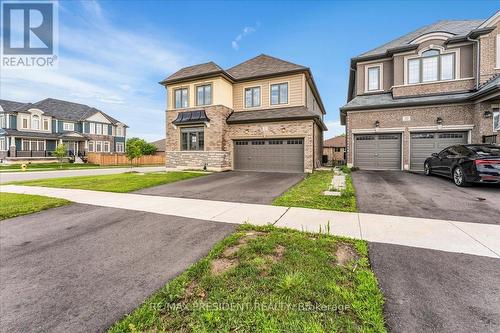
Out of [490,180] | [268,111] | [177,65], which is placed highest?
[177,65]

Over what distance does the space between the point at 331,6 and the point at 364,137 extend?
8758mm

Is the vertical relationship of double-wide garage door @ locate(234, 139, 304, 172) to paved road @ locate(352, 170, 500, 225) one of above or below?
above

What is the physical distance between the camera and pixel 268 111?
1692 cm

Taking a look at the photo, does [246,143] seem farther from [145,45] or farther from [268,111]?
[145,45]

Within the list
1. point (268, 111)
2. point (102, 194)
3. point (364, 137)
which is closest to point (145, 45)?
point (268, 111)

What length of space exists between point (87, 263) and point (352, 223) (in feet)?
16.7

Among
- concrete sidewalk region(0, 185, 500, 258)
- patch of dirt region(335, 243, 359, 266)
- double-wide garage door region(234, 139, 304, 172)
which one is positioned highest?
double-wide garage door region(234, 139, 304, 172)

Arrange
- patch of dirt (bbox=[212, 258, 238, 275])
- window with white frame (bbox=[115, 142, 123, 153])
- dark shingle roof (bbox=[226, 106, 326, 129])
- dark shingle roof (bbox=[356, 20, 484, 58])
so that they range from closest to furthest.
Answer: patch of dirt (bbox=[212, 258, 238, 275]) < dark shingle roof (bbox=[356, 20, 484, 58]) < dark shingle roof (bbox=[226, 106, 326, 129]) < window with white frame (bbox=[115, 142, 123, 153])

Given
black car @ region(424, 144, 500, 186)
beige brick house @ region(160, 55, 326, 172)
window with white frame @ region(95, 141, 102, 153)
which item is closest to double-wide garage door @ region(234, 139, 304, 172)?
beige brick house @ region(160, 55, 326, 172)

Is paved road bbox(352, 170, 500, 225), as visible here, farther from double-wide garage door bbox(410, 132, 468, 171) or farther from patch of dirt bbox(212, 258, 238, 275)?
double-wide garage door bbox(410, 132, 468, 171)

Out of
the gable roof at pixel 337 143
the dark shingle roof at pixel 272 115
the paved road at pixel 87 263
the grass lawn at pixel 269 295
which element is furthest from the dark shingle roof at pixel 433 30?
the gable roof at pixel 337 143

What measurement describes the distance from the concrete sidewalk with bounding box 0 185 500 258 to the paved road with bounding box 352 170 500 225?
1.94 feet

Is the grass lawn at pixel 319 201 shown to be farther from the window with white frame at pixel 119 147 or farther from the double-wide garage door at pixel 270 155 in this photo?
the window with white frame at pixel 119 147

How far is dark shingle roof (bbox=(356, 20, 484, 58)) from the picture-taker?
15.0m
